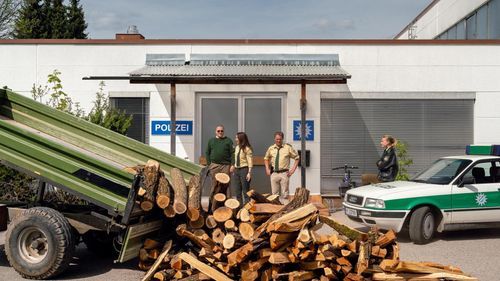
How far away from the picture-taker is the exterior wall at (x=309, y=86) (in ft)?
50.2

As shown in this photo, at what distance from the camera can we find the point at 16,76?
15328mm

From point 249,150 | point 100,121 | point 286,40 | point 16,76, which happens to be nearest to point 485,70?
point 286,40

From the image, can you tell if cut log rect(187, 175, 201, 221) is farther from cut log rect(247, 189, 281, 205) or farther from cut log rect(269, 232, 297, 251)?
cut log rect(269, 232, 297, 251)

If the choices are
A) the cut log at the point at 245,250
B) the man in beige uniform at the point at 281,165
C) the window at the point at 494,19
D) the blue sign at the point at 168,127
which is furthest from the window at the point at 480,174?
the window at the point at 494,19

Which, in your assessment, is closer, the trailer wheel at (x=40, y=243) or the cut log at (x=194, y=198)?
the trailer wheel at (x=40, y=243)

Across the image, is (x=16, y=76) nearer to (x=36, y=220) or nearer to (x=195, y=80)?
(x=195, y=80)

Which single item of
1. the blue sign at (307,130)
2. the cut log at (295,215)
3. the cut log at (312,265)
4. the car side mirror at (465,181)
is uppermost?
the blue sign at (307,130)

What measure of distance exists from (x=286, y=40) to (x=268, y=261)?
934cm

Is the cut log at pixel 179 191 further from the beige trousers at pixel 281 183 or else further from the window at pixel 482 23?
the window at pixel 482 23

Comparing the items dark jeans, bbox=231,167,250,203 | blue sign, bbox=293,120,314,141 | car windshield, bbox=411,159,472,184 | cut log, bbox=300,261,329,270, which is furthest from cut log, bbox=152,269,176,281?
blue sign, bbox=293,120,314,141

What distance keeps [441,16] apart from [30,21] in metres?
28.1

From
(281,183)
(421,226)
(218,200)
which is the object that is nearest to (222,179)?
(218,200)

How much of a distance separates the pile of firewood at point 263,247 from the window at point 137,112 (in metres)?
7.85

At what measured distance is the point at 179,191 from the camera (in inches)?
304
